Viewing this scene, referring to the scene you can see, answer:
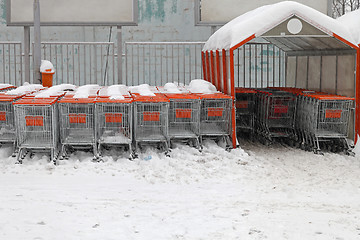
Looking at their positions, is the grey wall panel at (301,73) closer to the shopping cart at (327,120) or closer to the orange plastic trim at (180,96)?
the shopping cart at (327,120)

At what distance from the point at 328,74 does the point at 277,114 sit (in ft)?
4.41

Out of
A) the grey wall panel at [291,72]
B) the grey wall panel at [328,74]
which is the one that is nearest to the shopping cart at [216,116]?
the grey wall panel at [328,74]

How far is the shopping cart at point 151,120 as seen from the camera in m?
8.93

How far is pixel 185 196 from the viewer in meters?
6.82

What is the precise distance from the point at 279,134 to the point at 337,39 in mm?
2165

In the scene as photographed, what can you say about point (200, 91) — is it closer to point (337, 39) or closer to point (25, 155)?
point (337, 39)

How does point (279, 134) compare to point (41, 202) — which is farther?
point (279, 134)

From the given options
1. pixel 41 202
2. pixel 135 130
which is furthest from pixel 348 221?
pixel 135 130

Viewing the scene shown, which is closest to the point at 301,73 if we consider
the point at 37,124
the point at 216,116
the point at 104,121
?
the point at 216,116

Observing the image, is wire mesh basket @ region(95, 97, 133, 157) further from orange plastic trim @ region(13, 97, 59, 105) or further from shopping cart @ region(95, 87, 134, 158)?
orange plastic trim @ region(13, 97, 59, 105)

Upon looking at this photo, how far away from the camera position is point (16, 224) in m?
5.62

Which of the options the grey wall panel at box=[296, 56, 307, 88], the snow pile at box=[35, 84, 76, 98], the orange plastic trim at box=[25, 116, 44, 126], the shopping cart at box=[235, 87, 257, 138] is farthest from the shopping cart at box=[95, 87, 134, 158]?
the grey wall panel at box=[296, 56, 307, 88]

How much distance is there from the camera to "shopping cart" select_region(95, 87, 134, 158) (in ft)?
28.7

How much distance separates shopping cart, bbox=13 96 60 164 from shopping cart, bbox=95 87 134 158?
72cm
